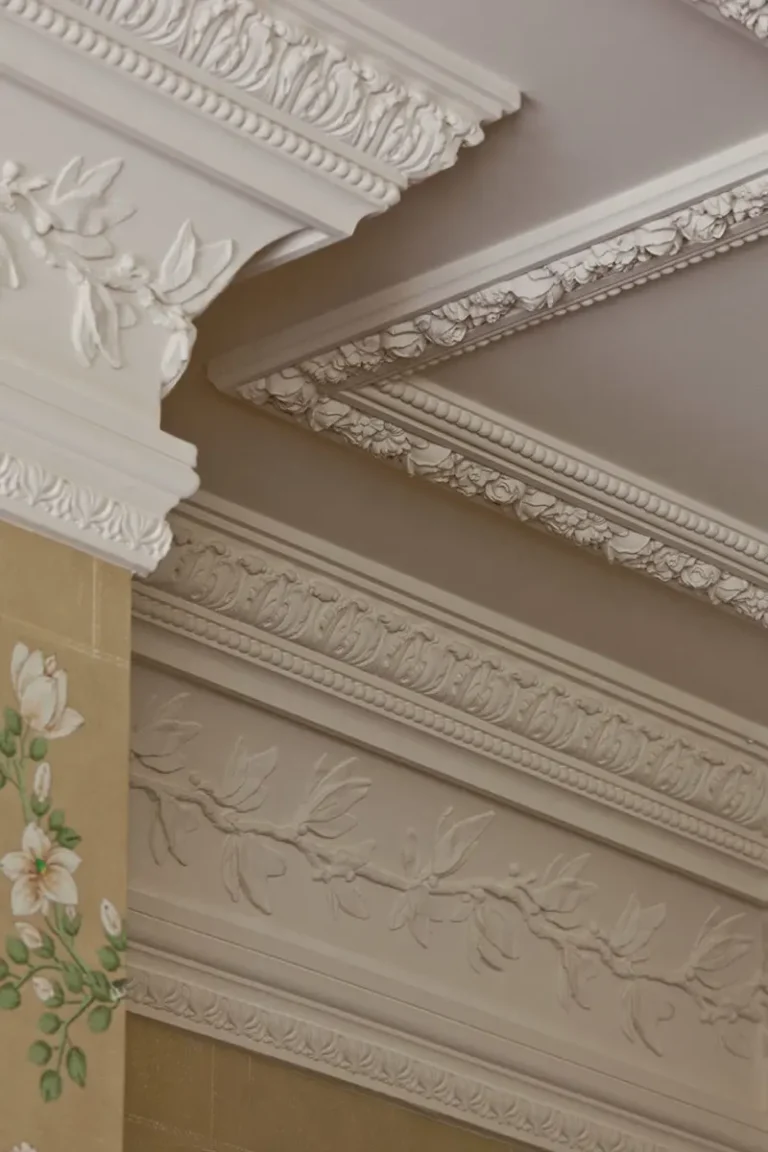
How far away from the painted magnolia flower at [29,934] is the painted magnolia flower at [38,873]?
0.05ft

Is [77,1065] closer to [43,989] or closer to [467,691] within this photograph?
Answer: [43,989]

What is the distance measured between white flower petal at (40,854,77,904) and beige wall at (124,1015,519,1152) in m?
1.44

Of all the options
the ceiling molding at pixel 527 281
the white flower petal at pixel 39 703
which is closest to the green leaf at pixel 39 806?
the white flower petal at pixel 39 703

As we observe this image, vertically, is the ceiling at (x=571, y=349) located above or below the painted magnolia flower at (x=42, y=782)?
above

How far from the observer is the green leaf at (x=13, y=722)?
2627mm

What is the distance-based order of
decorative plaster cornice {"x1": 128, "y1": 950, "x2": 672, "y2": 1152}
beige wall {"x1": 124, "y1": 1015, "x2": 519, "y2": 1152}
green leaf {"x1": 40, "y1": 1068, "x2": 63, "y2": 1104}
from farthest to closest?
decorative plaster cornice {"x1": 128, "y1": 950, "x2": 672, "y2": 1152} < beige wall {"x1": 124, "y1": 1015, "x2": 519, "y2": 1152} < green leaf {"x1": 40, "y1": 1068, "x2": 63, "y2": 1104}

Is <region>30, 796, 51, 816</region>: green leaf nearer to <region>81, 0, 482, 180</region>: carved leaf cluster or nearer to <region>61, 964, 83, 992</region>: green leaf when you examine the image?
<region>61, 964, 83, 992</region>: green leaf

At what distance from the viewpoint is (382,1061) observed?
4.35 m

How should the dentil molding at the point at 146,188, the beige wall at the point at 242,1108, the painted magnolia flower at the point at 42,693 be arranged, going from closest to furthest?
the painted magnolia flower at the point at 42,693 → the dentil molding at the point at 146,188 → the beige wall at the point at 242,1108

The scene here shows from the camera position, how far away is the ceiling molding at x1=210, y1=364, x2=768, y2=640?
160 inches

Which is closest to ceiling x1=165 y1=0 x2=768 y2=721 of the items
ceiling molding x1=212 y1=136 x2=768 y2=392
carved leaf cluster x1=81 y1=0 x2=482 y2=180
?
ceiling molding x1=212 y1=136 x2=768 y2=392

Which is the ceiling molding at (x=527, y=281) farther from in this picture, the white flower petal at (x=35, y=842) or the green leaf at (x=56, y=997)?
the green leaf at (x=56, y=997)

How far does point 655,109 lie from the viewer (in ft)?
11.2

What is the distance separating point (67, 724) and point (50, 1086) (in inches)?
19.4
